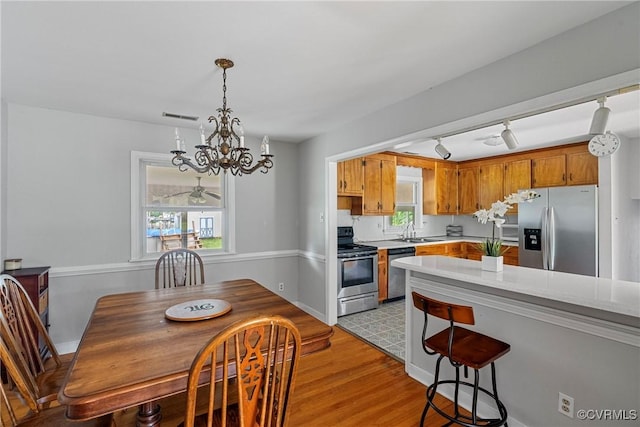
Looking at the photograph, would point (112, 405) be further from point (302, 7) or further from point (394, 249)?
point (394, 249)

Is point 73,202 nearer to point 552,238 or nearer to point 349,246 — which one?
point 349,246

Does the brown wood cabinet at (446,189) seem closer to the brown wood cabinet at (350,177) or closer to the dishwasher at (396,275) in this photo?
the dishwasher at (396,275)

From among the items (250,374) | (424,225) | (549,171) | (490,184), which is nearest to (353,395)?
(250,374)

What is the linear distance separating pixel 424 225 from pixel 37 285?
555 centimetres

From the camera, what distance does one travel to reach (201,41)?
5.78 ft

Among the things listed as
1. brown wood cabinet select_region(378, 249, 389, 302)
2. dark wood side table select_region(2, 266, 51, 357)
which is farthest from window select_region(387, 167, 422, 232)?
dark wood side table select_region(2, 266, 51, 357)

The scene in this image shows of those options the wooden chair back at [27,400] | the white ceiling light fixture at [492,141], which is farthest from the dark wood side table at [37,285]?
the white ceiling light fixture at [492,141]

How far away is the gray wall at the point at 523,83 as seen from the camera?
1478mm

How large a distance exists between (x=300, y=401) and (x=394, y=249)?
9.06 ft

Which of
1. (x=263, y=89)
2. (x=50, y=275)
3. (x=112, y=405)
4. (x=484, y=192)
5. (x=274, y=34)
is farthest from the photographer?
(x=484, y=192)

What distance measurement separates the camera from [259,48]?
1.84 metres

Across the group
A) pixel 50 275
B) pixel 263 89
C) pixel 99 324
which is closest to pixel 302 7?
pixel 263 89

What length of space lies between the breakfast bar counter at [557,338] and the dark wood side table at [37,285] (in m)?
3.21

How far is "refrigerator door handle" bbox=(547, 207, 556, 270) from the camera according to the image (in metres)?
3.73
